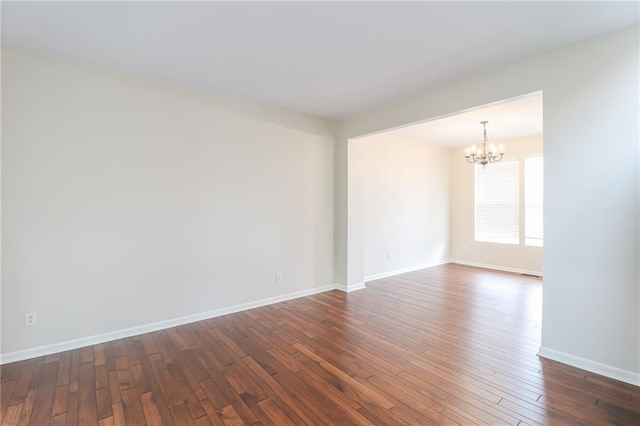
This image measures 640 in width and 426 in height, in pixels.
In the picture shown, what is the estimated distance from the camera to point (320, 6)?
2080 millimetres

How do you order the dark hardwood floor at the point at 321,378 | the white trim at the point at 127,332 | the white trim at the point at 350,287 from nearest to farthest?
the dark hardwood floor at the point at 321,378 → the white trim at the point at 127,332 → the white trim at the point at 350,287

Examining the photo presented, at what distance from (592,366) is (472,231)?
4.78 metres

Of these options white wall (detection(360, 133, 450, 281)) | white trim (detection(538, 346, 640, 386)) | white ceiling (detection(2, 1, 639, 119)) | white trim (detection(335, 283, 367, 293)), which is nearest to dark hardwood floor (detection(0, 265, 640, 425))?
white trim (detection(538, 346, 640, 386))

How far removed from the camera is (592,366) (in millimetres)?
2477

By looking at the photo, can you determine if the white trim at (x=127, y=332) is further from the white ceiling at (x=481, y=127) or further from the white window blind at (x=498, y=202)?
the white window blind at (x=498, y=202)

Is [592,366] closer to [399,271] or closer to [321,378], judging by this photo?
[321,378]

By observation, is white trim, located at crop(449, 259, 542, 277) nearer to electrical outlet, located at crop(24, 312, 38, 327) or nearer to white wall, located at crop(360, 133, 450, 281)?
white wall, located at crop(360, 133, 450, 281)

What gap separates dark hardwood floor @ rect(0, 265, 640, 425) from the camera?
1.97 m

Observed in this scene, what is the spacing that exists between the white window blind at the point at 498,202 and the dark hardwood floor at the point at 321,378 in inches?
125

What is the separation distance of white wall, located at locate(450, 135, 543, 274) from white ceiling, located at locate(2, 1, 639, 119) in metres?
4.06

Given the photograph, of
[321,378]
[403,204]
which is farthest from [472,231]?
[321,378]

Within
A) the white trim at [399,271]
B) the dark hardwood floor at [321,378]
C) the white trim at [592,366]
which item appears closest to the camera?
the dark hardwood floor at [321,378]

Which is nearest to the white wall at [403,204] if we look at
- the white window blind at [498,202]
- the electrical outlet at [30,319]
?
the white window blind at [498,202]

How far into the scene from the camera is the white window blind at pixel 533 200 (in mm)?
5943
